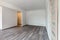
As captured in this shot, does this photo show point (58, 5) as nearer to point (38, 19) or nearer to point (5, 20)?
point (5, 20)

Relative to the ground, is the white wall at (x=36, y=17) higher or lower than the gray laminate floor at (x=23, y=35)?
higher

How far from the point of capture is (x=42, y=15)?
335 inches

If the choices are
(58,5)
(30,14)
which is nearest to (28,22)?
(30,14)

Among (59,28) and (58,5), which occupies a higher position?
(58,5)

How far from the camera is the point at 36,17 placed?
8.83 metres

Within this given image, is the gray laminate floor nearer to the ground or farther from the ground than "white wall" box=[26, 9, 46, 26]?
nearer to the ground

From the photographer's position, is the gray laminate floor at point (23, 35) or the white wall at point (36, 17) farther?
the white wall at point (36, 17)

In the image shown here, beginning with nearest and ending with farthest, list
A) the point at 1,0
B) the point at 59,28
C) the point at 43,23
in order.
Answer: the point at 59,28
the point at 1,0
the point at 43,23

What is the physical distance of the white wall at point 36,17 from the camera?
8.47 meters

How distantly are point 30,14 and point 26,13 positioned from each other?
0.64 m

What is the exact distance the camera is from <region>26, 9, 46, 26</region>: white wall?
27.8 ft

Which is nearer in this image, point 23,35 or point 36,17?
point 23,35

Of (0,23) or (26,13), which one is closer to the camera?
(0,23)

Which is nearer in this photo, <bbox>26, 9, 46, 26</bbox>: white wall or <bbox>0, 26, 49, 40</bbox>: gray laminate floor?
<bbox>0, 26, 49, 40</bbox>: gray laminate floor
